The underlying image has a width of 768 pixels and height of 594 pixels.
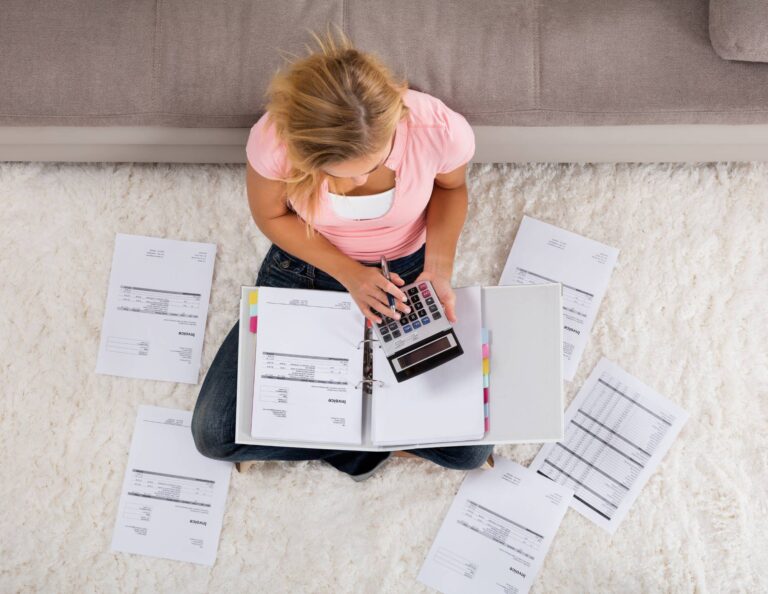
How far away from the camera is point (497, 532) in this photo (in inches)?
60.1

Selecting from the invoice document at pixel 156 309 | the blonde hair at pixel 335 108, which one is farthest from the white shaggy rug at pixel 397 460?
the blonde hair at pixel 335 108

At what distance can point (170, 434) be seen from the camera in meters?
1.60

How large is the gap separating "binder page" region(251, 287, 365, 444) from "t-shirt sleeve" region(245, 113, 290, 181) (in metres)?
0.22

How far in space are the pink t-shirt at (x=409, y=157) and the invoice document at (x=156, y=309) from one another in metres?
0.53

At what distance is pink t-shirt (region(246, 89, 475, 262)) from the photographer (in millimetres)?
1088

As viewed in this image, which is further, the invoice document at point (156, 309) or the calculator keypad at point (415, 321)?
the invoice document at point (156, 309)

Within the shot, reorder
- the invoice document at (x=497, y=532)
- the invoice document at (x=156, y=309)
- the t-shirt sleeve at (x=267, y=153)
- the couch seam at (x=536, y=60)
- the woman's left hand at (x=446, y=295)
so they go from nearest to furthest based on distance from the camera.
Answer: the t-shirt sleeve at (x=267, y=153)
the woman's left hand at (x=446, y=295)
the couch seam at (x=536, y=60)
the invoice document at (x=497, y=532)
the invoice document at (x=156, y=309)

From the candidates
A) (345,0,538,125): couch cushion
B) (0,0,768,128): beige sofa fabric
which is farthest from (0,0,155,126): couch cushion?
(345,0,538,125): couch cushion

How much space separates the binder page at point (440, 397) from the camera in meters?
1.18

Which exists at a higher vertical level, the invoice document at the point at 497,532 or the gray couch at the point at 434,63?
the gray couch at the point at 434,63

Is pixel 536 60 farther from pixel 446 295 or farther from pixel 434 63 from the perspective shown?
pixel 446 295

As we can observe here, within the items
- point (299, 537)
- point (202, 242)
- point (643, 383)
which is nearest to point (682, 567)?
point (643, 383)

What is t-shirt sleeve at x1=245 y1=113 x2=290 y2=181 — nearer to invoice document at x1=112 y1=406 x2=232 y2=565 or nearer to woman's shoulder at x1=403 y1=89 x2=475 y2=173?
woman's shoulder at x1=403 y1=89 x2=475 y2=173

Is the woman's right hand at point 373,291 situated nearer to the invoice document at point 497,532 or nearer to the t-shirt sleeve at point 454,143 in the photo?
the t-shirt sleeve at point 454,143
